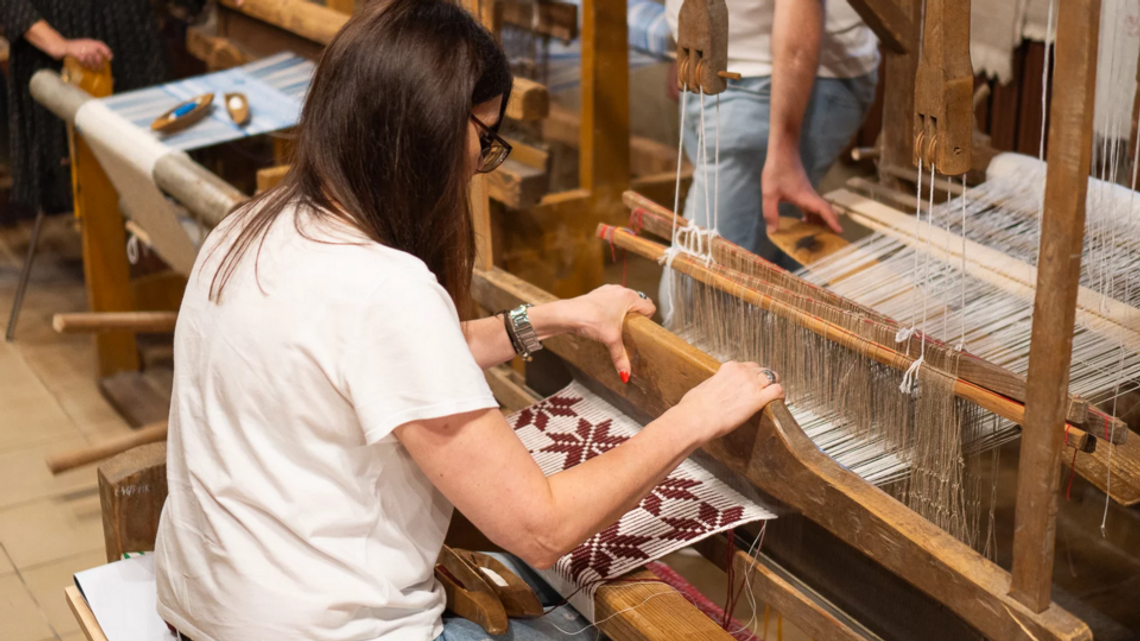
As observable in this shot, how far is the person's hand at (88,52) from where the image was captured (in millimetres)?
3547

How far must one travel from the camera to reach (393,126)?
4.18 ft

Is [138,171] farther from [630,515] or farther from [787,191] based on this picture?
[630,515]

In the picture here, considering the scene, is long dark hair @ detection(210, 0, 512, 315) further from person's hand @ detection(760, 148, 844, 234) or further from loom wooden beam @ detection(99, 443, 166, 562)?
person's hand @ detection(760, 148, 844, 234)

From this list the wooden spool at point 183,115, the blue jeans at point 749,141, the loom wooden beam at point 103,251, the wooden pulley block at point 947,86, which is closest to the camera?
the wooden pulley block at point 947,86

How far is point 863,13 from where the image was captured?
7.63ft

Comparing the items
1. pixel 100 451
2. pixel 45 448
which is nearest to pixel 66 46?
pixel 45 448

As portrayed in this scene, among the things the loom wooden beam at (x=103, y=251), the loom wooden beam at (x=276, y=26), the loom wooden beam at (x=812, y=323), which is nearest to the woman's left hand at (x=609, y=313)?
the loom wooden beam at (x=812, y=323)

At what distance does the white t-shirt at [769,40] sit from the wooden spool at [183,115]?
150cm

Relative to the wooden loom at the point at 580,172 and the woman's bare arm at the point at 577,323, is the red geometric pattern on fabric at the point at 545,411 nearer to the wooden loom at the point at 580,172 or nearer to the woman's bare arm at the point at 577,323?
the woman's bare arm at the point at 577,323

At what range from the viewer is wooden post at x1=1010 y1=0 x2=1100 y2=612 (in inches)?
39.6

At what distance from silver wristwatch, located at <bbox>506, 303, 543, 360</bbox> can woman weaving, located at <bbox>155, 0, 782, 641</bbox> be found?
1.12ft

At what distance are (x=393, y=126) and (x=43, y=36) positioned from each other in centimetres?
283

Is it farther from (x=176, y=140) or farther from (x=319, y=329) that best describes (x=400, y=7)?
(x=176, y=140)

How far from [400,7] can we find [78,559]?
2121mm
